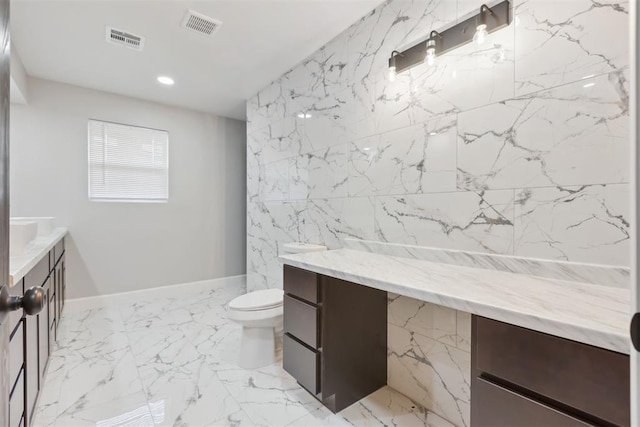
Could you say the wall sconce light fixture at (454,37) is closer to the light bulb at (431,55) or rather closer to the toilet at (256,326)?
the light bulb at (431,55)

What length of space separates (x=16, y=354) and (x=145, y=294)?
271 cm

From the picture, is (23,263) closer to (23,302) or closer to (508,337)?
(23,302)

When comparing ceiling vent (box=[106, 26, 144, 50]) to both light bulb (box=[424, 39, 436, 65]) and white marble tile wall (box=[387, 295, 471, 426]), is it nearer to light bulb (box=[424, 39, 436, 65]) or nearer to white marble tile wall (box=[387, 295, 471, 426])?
light bulb (box=[424, 39, 436, 65])

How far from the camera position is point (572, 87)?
1225mm

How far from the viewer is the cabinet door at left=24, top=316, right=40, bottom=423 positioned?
1397mm

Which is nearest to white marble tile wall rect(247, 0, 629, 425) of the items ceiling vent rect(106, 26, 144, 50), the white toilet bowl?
the white toilet bowl

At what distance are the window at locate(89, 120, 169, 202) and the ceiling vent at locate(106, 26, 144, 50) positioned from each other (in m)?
1.38

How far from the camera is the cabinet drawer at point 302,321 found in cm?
163

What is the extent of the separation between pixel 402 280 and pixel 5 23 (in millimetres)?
1455

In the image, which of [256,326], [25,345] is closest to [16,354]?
[25,345]

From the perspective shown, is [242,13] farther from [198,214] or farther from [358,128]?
[198,214]

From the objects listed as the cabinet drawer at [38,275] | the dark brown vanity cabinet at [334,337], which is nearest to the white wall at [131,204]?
the cabinet drawer at [38,275]

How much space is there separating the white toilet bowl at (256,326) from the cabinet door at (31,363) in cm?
102

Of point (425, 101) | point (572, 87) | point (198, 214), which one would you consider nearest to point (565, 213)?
point (572, 87)
